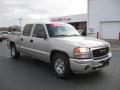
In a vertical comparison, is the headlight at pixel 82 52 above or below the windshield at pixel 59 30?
below

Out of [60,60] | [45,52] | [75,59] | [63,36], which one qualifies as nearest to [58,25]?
[63,36]

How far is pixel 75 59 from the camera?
5.19 metres

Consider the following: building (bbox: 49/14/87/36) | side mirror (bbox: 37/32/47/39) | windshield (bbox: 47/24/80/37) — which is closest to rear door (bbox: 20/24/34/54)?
side mirror (bbox: 37/32/47/39)

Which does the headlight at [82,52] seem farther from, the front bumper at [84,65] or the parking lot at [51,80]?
the parking lot at [51,80]

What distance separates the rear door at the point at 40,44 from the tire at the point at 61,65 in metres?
0.47

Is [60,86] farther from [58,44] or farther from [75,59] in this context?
[58,44]

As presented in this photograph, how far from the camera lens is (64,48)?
18.0 ft

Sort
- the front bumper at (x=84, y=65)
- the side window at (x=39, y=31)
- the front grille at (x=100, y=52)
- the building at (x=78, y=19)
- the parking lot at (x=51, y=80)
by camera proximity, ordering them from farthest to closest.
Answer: the building at (x=78, y=19)
the side window at (x=39, y=31)
the front grille at (x=100, y=52)
the front bumper at (x=84, y=65)
the parking lot at (x=51, y=80)

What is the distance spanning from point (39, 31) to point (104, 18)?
785 inches

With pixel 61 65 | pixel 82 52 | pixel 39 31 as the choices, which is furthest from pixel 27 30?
pixel 82 52

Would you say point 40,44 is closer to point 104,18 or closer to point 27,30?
point 27,30

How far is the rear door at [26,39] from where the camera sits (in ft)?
24.4

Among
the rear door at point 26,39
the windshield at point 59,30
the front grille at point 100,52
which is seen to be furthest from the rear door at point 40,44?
the front grille at point 100,52

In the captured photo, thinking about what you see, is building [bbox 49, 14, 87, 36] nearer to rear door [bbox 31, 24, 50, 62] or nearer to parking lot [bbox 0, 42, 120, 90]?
rear door [bbox 31, 24, 50, 62]
